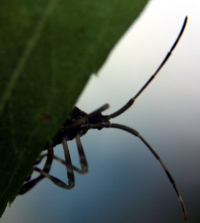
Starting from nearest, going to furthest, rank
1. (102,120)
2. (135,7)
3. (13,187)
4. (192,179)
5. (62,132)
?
1. (135,7)
2. (13,187)
3. (62,132)
4. (102,120)
5. (192,179)

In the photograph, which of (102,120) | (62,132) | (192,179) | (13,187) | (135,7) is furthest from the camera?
(192,179)

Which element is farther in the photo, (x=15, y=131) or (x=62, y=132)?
(x=62, y=132)

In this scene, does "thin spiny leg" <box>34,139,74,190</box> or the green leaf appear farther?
"thin spiny leg" <box>34,139,74,190</box>

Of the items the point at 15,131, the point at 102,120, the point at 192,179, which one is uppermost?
the point at 102,120

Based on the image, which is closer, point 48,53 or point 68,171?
point 48,53

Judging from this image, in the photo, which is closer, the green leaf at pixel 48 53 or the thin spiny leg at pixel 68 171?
the green leaf at pixel 48 53

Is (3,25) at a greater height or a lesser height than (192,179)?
greater

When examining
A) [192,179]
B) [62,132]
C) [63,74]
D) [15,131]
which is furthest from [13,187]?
[192,179]

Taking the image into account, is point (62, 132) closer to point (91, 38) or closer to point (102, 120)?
point (102, 120)
